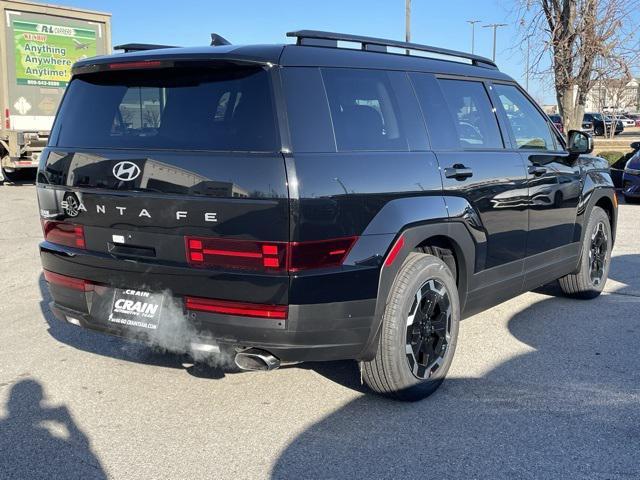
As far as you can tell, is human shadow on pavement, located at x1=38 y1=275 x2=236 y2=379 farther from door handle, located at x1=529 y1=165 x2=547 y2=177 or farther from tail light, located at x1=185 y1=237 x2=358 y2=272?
door handle, located at x1=529 y1=165 x2=547 y2=177

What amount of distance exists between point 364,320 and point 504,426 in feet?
3.25

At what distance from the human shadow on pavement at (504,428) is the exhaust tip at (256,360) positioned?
0.43 meters

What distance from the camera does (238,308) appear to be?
11.0ft

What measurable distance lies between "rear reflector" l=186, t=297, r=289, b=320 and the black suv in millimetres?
11

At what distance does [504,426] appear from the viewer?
12.2 ft

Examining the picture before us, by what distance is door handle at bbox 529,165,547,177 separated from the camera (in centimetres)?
505

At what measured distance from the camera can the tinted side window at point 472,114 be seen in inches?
177

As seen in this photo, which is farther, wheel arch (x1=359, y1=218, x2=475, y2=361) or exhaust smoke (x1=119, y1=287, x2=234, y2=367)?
wheel arch (x1=359, y1=218, x2=475, y2=361)

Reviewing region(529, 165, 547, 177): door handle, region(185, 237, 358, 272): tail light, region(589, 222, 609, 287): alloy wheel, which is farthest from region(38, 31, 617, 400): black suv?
region(589, 222, 609, 287): alloy wheel

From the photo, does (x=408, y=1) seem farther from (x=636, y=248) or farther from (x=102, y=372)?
(x=102, y=372)

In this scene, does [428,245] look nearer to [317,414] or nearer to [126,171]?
[317,414]

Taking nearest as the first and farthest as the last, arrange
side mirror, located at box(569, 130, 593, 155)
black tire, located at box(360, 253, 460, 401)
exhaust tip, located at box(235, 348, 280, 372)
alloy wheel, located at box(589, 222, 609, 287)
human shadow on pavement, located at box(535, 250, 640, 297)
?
exhaust tip, located at box(235, 348, 280, 372) → black tire, located at box(360, 253, 460, 401) → side mirror, located at box(569, 130, 593, 155) → alloy wheel, located at box(589, 222, 609, 287) → human shadow on pavement, located at box(535, 250, 640, 297)

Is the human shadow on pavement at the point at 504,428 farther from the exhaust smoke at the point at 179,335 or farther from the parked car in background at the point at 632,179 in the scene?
the parked car in background at the point at 632,179

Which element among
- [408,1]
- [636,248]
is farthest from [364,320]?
[408,1]
